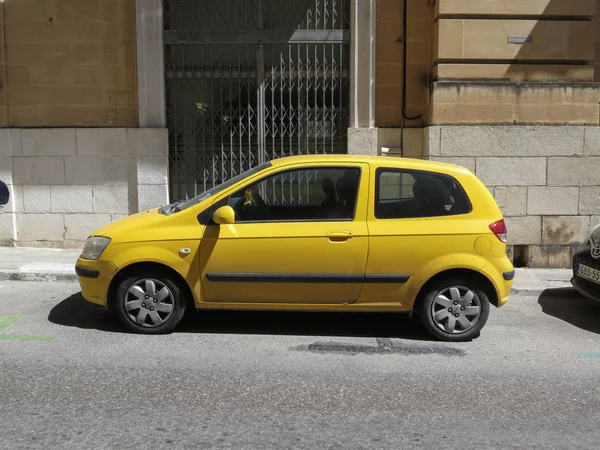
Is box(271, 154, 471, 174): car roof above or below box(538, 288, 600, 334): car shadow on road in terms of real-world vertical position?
above

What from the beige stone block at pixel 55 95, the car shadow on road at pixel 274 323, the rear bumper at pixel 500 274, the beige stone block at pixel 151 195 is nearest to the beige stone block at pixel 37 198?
the beige stone block at pixel 55 95

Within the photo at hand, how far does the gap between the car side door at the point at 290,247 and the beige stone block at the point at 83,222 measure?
4.53 metres

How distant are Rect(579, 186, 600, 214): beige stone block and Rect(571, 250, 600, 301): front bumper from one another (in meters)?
2.40

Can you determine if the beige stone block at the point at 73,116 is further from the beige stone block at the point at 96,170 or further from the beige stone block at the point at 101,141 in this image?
the beige stone block at the point at 96,170

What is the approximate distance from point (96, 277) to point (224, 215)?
1319 mm

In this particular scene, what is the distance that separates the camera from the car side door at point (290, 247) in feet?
17.5

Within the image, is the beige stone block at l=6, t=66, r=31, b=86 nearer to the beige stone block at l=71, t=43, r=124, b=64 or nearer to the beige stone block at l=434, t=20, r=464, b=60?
the beige stone block at l=71, t=43, r=124, b=64

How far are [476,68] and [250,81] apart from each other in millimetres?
3338

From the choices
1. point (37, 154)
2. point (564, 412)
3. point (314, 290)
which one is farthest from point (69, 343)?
point (37, 154)

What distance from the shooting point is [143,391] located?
4238 millimetres

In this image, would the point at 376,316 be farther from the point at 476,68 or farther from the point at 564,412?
the point at 476,68

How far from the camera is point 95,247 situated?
5.52 meters

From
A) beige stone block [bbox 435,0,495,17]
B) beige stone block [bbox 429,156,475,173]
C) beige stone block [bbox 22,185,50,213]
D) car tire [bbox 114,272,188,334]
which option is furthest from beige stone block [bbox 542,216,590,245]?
beige stone block [bbox 22,185,50,213]

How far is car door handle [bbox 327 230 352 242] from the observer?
5.30 m
